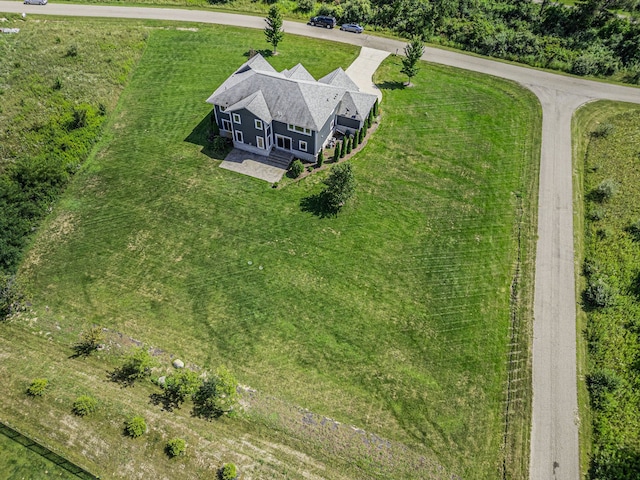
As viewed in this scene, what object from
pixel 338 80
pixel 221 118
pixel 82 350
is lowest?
pixel 82 350

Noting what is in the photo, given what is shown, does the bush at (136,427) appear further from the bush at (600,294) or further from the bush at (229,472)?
the bush at (600,294)

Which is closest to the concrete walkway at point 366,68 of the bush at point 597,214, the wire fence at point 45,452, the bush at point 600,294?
the bush at point 597,214

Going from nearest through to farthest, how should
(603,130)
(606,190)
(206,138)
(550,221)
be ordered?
(550,221) < (606,190) < (206,138) < (603,130)

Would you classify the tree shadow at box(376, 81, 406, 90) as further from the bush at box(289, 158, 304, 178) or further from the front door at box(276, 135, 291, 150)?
the bush at box(289, 158, 304, 178)

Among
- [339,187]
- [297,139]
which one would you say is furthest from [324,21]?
[339,187]

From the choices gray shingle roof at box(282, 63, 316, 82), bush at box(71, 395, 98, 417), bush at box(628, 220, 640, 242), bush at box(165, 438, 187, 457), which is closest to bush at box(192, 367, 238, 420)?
bush at box(165, 438, 187, 457)

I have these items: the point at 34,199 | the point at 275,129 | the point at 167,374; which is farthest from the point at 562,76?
the point at 34,199

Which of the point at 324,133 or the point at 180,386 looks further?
the point at 324,133

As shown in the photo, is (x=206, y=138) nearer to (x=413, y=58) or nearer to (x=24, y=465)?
(x=413, y=58)
